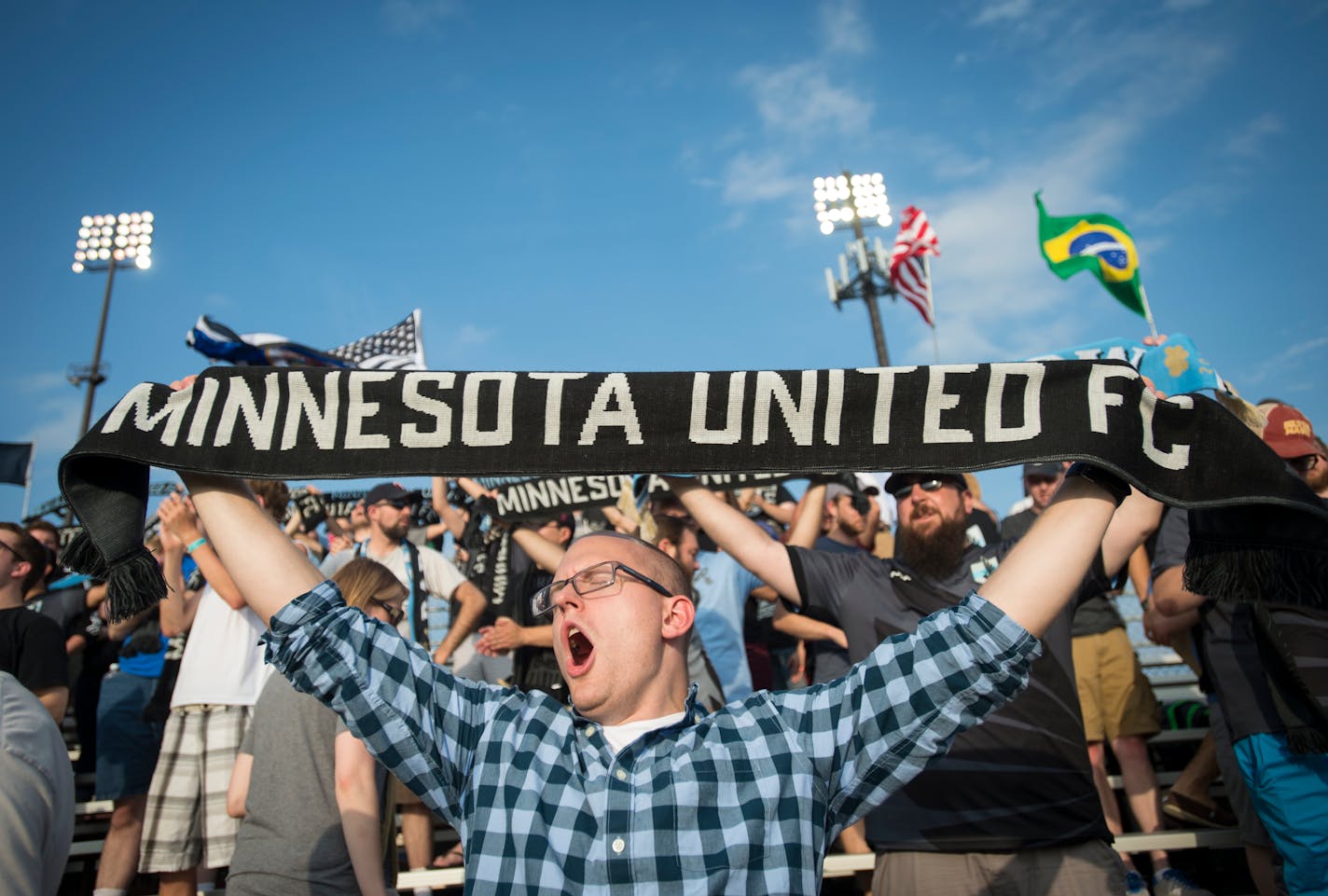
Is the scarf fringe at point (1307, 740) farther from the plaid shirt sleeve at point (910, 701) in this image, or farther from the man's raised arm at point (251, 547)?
the man's raised arm at point (251, 547)

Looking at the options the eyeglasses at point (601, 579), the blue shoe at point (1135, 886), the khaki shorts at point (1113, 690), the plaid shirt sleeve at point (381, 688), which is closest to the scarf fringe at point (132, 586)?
the plaid shirt sleeve at point (381, 688)

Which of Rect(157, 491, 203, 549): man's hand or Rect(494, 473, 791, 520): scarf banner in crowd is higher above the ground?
Rect(494, 473, 791, 520): scarf banner in crowd

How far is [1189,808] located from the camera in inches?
193

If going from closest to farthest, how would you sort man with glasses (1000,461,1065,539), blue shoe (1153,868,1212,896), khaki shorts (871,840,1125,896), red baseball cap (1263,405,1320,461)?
1. khaki shorts (871,840,1125,896)
2. red baseball cap (1263,405,1320,461)
3. blue shoe (1153,868,1212,896)
4. man with glasses (1000,461,1065,539)

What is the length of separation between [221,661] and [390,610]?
1.87 meters

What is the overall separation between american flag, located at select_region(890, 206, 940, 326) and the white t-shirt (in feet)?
51.6

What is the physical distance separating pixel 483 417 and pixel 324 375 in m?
0.46

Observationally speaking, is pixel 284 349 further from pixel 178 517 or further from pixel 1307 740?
pixel 1307 740

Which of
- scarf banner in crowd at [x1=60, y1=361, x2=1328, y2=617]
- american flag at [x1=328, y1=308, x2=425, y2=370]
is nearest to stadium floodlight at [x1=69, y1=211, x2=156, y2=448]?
american flag at [x1=328, y1=308, x2=425, y2=370]

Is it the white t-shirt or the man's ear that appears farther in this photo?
the white t-shirt

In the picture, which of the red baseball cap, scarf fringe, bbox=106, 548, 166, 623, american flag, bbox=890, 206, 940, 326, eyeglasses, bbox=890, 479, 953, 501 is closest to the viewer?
scarf fringe, bbox=106, 548, 166, 623

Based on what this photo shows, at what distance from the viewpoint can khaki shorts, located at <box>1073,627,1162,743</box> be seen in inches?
199

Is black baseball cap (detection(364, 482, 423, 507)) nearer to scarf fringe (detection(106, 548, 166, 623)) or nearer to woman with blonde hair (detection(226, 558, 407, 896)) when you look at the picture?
woman with blonde hair (detection(226, 558, 407, 896))

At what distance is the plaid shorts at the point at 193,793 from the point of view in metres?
4.55
